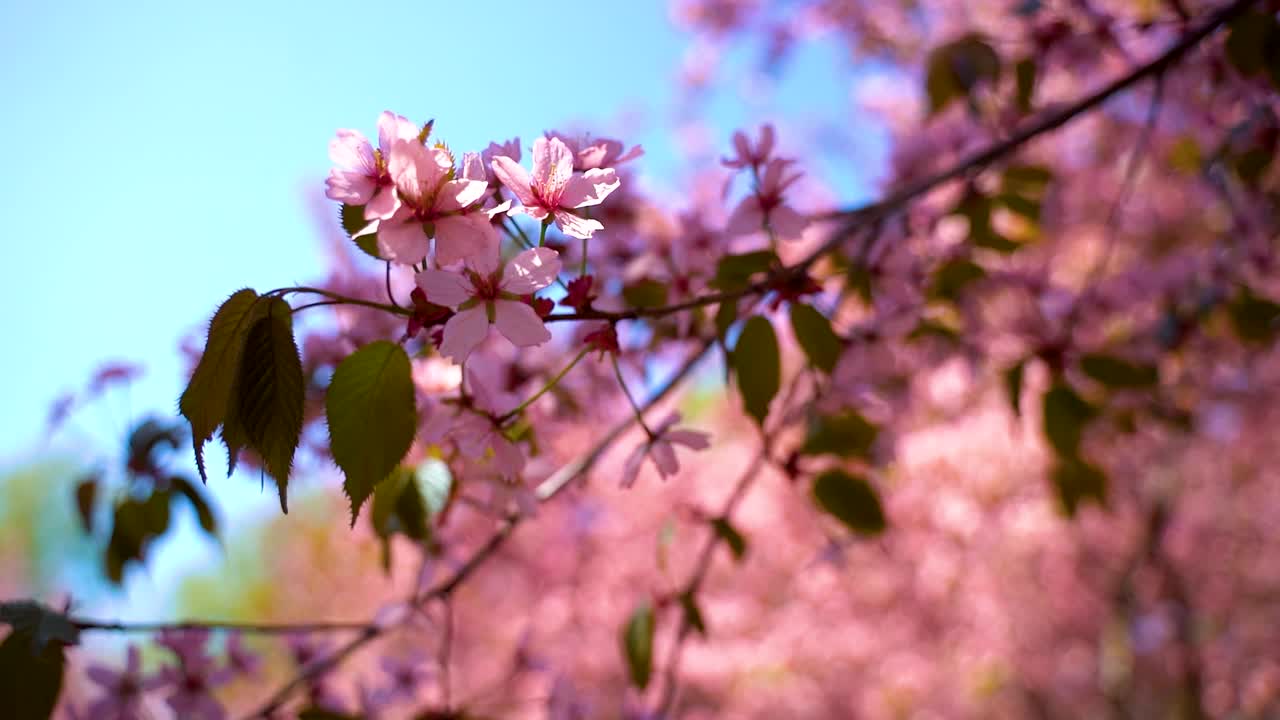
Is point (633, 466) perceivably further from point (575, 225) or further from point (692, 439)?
point (575, 225)

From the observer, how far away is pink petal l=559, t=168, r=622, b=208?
740mm

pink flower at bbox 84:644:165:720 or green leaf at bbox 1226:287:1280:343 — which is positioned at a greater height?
green leaf at bbox 1226:287:1280:343

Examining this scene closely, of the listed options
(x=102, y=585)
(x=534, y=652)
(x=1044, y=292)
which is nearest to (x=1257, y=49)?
(x=1044, y=292)

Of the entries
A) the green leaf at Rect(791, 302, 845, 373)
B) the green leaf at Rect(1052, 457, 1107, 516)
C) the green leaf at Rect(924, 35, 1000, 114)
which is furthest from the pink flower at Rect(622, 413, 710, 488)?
the green leaf at Rect(1052, 457, 1107, 516)

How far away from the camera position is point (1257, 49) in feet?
4.21

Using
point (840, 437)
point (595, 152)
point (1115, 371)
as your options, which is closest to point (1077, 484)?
point (1115, 371)

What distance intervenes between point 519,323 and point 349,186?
0.18 m

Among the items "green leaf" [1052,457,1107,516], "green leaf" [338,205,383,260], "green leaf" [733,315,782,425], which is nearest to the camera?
"green leaf" [338,205,383,260]

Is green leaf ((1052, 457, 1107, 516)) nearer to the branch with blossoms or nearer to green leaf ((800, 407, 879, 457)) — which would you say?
the branch with blossoms

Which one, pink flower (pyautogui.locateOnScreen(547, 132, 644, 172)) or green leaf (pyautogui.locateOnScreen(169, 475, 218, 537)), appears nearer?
pink flower (pyautogui.locateOnScreen(547, 132, 644, 172))

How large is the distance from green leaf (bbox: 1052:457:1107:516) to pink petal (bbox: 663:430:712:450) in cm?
109

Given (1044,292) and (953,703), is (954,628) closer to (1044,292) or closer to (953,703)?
(953,703)

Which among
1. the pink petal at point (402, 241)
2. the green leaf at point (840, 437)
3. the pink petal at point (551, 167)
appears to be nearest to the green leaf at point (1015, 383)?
the green leaf at point (840, 437)

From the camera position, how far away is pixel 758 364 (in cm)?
94
